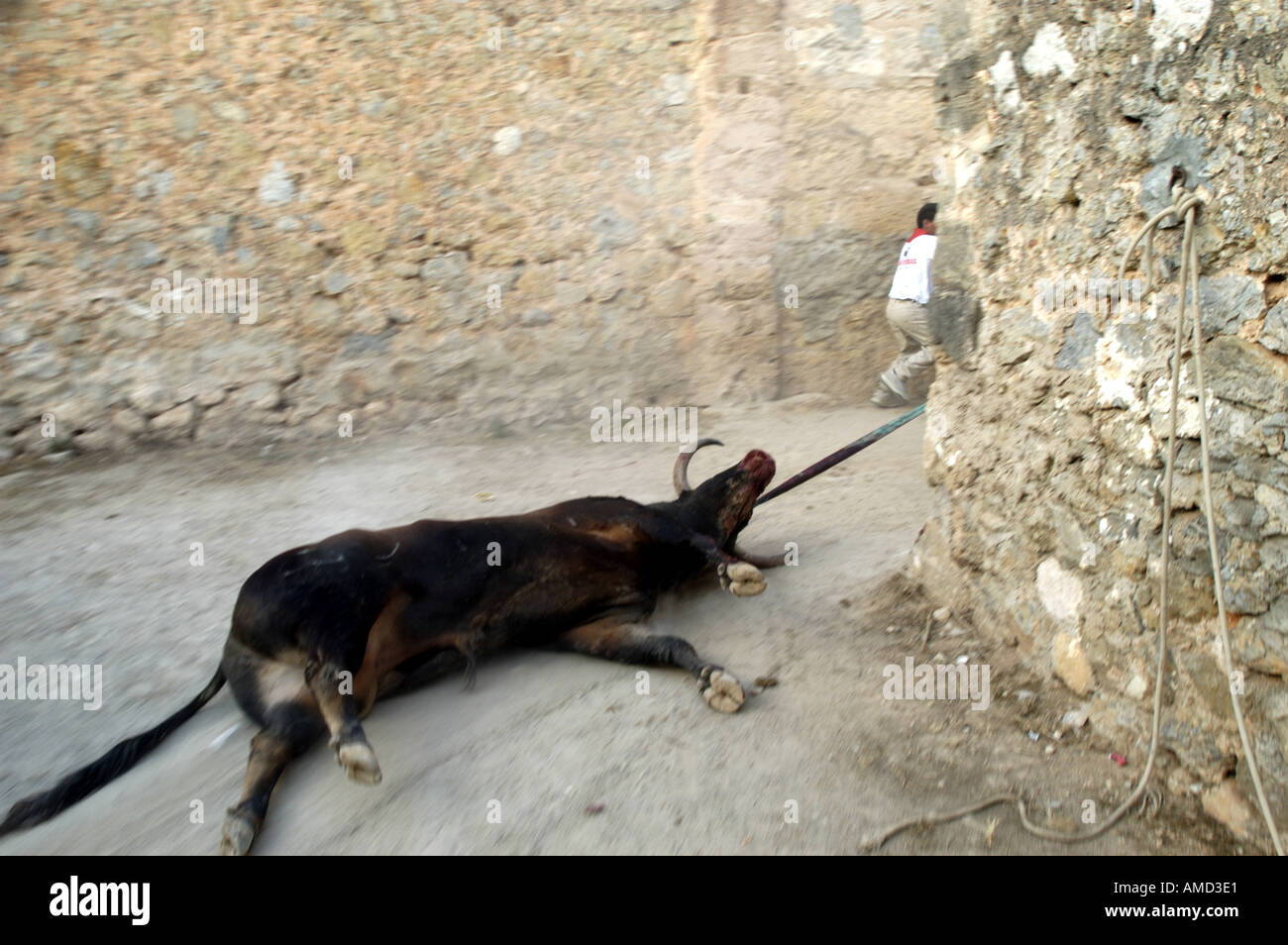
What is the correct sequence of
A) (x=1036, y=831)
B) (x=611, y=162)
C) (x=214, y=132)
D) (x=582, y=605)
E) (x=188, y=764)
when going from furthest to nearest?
(x=611, y=162)
(x=214, y=132)
(x=582, y=605)
(x=188, y=764)
(x=1036, y=831)

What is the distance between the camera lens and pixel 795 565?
4.06 meters

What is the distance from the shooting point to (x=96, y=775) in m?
2.85

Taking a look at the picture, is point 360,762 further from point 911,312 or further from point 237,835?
point 911,312

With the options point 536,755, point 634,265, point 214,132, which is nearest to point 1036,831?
point 536,755

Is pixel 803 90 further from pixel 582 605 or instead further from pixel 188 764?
pixel 188 764

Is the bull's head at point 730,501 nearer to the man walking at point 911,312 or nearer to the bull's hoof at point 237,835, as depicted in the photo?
the bull's hoof at point 237,835

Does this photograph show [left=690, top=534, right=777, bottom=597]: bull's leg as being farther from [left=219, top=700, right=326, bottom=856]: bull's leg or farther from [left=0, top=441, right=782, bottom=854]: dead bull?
[left=219, top=700, right=326, bottom=856]: bull's leg

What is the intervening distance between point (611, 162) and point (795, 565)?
12.0 feet

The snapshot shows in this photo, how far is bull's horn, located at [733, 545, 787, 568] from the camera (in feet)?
13.3
